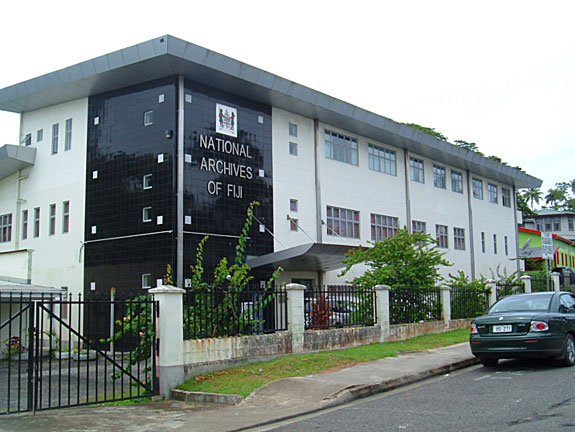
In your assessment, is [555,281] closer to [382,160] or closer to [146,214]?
[382,160]

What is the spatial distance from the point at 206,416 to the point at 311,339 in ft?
18.9

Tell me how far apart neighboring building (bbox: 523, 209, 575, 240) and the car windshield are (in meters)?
70.6

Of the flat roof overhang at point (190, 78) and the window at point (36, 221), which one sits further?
the window at point (36, 221)

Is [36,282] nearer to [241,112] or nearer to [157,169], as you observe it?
[157,169]

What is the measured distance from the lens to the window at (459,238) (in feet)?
129

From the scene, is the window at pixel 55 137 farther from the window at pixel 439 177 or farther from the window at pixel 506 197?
the window at pixel 506 197

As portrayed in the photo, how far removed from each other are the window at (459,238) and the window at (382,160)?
7568 millimetres

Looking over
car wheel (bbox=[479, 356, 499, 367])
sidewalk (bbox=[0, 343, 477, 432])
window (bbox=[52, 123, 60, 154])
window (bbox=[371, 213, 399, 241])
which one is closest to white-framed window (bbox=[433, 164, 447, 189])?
window (bbox=[371, 213, 399, 241])

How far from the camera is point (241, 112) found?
25.6 m

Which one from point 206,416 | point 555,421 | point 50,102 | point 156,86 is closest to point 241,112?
point 156,86

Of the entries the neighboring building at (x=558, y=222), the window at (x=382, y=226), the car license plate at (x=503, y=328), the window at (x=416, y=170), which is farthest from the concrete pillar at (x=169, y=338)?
the neighboring building at (x=558, y=222)

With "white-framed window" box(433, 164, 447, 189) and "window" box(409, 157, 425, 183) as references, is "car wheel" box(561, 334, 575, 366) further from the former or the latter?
"white-framed window" box(433, 164, 447, 189)

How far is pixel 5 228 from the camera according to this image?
30547mm

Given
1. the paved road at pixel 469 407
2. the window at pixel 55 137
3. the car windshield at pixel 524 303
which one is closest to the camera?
the paved road at pixel 469 407
